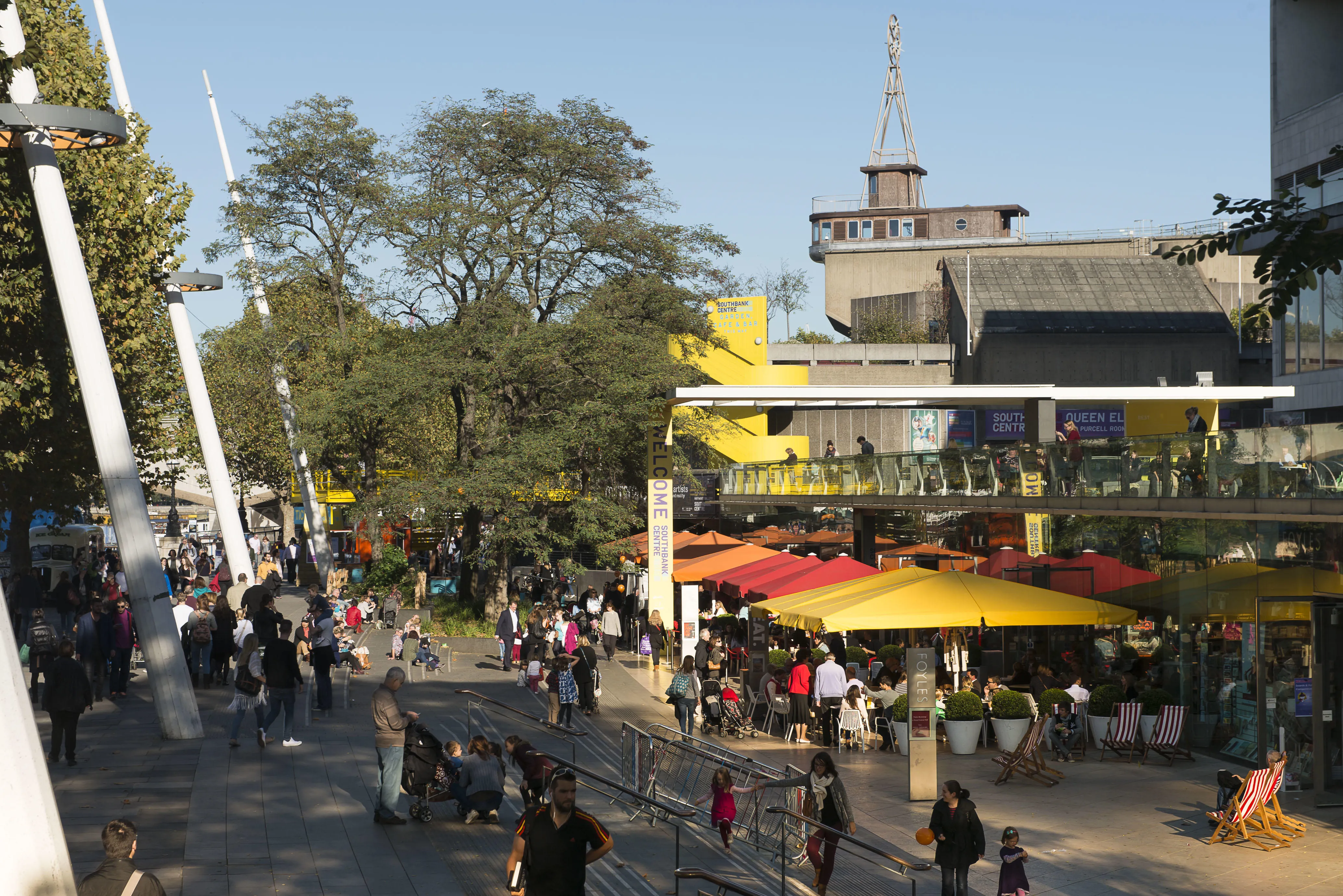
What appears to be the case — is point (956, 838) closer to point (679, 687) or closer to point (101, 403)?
point (679, 687)

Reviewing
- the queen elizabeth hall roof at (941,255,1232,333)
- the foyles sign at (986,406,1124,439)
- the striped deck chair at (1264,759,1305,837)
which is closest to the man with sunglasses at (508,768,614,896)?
the striped deck chair at (1264,759,1305,837)

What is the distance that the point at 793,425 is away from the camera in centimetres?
7369

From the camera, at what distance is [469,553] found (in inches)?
1406

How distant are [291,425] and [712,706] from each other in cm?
2249

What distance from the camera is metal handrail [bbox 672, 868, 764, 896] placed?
9383 mm

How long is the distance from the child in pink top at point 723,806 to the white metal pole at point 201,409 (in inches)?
728

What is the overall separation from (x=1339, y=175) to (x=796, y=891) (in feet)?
64.0

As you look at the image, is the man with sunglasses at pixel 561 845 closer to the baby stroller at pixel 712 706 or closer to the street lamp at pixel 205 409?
the baby stroller at pixel 712 706

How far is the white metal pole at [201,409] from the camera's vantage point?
2986cm

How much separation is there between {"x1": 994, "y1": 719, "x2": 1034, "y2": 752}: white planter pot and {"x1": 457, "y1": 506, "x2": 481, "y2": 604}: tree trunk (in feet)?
56.4

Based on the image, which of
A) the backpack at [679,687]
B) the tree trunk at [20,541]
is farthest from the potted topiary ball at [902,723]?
Result: the tree trunk at [20,541]

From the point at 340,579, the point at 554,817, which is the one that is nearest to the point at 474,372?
the point at 340,579

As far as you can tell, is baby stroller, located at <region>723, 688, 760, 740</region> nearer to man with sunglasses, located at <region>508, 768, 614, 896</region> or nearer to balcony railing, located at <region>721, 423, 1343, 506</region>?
balcony railing, located at <region>721, 423, 1343, 506</region>

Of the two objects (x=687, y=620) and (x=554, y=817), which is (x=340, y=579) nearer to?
(x=687, y=620)
